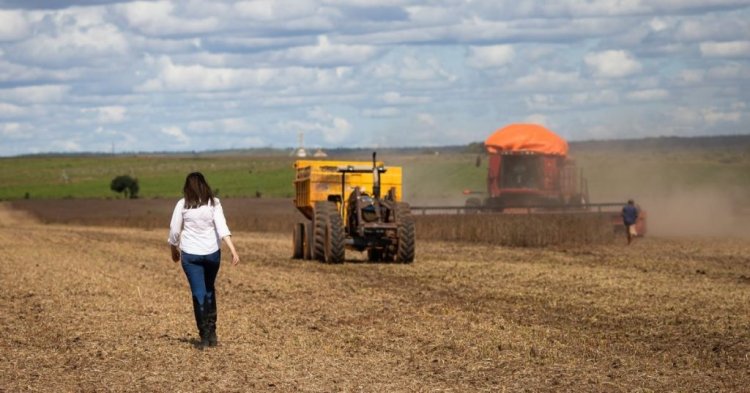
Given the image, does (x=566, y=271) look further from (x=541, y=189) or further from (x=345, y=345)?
(x=541, y=189)

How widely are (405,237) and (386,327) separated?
11596 millimetres

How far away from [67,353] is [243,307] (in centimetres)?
489

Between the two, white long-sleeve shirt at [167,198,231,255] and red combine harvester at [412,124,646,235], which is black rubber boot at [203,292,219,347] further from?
red combine harvester at [412,124,646,235]

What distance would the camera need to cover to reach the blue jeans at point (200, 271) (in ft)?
43.5

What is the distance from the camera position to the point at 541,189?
1624 inches

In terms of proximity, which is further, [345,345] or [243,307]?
[243,307]

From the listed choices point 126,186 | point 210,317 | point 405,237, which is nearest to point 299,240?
point 405,237

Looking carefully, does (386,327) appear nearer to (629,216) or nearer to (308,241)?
(308,241)

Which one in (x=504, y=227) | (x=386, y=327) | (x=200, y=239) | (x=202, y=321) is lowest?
(x=386, y=327)

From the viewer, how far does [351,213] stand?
2839cm

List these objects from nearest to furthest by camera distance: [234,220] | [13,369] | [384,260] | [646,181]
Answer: [13,369] < [384,260] < [234,220] < [646,181]

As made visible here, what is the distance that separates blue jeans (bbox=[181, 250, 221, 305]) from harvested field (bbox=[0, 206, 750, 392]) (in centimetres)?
62

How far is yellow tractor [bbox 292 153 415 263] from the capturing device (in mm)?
27234


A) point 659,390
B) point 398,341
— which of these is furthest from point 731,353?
point 398,341
